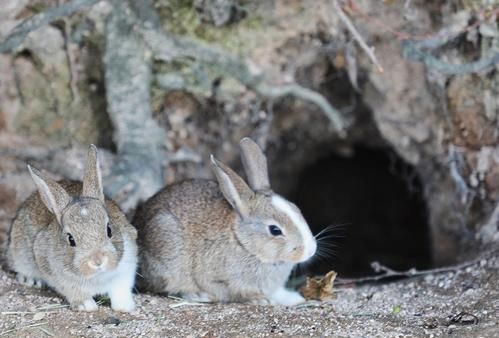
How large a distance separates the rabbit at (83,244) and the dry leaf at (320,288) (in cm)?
112

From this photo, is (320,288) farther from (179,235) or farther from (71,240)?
(71,240)

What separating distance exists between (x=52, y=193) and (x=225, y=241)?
3.45 ft

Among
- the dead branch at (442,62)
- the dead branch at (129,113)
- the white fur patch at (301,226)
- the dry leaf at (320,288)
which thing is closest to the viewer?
the white fur patch at (301,226)

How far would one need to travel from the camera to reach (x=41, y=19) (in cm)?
550

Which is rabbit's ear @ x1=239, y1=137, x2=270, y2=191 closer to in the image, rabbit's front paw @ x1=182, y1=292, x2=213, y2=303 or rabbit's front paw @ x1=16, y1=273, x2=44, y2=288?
rabbit's front paw @ x1=182, y1=292, x2=213, y2=303

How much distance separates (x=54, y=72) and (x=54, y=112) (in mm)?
299

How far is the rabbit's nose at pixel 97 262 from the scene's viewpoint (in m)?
4.48

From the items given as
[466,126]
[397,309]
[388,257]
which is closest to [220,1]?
[466,126]

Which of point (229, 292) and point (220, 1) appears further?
point (220, 1)

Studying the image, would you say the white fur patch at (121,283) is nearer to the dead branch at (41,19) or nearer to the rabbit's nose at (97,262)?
the rabbit's nose at (97,262)

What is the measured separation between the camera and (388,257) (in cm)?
843

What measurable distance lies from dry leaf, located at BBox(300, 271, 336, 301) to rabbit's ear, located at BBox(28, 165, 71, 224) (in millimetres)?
1572

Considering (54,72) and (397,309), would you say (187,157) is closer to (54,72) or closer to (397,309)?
(54,72)

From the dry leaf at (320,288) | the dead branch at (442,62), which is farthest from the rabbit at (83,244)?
the dead branch at (442,62)
